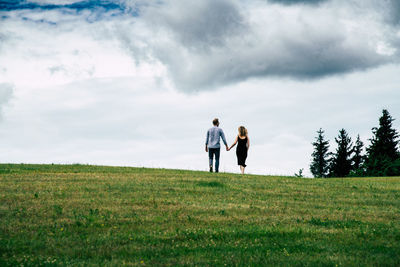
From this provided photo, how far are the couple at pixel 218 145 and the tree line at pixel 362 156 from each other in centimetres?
4745

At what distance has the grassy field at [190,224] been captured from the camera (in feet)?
27.7

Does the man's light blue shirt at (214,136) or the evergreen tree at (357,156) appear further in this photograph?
the evergreen tree at (357,156)

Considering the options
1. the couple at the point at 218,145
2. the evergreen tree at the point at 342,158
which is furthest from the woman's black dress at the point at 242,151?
the evergreen tree at the point at 342,158

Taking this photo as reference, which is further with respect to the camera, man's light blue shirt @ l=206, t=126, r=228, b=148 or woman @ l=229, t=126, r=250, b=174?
woman @ l=229, t=126, r=250, b=174

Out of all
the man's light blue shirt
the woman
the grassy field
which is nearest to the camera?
the grassy field

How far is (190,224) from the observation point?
1106 centimetres

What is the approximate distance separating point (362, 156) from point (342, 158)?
5.86 metres

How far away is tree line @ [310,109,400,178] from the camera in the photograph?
6669 cm

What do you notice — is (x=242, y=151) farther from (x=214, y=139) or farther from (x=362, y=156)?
(x=362, y=156)

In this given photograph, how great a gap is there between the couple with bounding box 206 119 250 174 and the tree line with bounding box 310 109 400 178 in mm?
47447

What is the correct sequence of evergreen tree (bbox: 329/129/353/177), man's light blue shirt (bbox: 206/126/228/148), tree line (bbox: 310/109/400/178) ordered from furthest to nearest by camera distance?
1. evergreen tree (bbox: 329/129/353/177)
2. tree line (bbox: 310/109/400/178)
3. man's light blue shirt (bbox: 206/126/228/148)

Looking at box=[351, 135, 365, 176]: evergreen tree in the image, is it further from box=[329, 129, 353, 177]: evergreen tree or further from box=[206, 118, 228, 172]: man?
box=[206, 118, 228, 172]: man

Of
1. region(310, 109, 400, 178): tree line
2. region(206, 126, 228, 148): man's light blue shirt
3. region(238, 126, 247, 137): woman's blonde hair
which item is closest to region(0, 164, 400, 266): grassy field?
region(206, 126, 228, 148): man's light blue shirt

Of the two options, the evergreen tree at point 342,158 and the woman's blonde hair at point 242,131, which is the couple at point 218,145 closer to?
the woman's blonde hair at point 242,131
